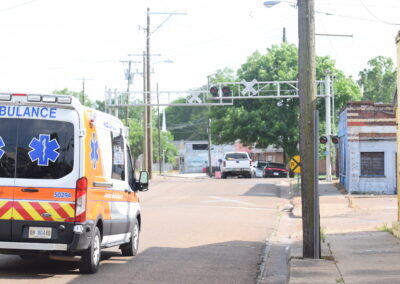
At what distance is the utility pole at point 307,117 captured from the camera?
12375mm

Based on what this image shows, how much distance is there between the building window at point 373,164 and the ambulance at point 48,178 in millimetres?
28349

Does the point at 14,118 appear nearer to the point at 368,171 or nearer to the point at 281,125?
the point at 368,171

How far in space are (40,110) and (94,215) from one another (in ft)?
5.30

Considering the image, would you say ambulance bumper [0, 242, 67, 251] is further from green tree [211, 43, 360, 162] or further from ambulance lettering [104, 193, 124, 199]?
green tree [211, 43, 360, 162]

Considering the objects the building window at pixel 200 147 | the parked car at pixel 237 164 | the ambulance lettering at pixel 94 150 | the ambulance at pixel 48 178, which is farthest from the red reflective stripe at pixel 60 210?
the building window at pixel 200 147


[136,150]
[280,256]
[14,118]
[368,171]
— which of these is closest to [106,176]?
[14,118]

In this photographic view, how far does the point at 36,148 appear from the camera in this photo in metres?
10.4

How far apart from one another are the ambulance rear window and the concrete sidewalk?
346 cm

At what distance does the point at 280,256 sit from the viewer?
567 inches

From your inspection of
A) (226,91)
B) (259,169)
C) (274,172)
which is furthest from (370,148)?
(259,169)

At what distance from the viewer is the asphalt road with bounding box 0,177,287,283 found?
10.8 meters

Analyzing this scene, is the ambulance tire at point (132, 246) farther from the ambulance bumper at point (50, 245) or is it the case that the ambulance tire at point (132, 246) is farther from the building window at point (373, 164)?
Answer: the building window at point (373, 164)

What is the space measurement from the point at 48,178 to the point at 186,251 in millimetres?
4600

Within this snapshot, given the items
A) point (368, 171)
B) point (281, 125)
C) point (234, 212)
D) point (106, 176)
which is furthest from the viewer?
point (281, 125)
